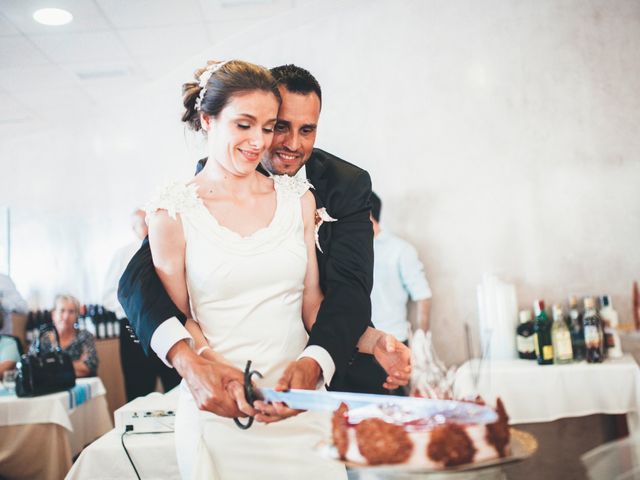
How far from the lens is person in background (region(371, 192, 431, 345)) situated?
12.1 ft

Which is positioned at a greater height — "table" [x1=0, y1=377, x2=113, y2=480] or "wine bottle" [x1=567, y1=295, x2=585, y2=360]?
"wine bottle" [x1=567, y1=295, x2=585, y2=360]

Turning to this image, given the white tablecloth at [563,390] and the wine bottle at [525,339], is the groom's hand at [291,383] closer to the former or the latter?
the white tablecloth at [563,390]

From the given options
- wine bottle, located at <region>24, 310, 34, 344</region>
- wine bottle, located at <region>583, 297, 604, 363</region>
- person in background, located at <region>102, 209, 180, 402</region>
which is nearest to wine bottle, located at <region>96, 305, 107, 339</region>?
wine bottle, located at <region>24, 310, 34, 344</region>

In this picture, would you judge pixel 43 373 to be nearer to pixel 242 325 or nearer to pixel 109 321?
pixel 242 325

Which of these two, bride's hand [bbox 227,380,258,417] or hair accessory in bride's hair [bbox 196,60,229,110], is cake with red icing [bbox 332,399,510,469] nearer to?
bride's hand [bbox 227,380,258,417]

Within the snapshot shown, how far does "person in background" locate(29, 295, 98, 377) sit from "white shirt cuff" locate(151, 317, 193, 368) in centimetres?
286

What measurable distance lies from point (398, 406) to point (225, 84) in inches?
28.3

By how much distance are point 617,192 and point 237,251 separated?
301 cm

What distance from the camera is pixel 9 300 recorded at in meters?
5.32

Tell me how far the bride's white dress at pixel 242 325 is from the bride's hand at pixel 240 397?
172 millimetres

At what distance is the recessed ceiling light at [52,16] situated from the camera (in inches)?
145

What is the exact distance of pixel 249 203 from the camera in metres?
1.28

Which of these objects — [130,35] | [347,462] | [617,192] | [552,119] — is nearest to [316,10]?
[130,35]

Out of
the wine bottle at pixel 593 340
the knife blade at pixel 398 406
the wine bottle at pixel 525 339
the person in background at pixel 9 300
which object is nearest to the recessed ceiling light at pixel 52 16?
the person in background at pixel 9 300
